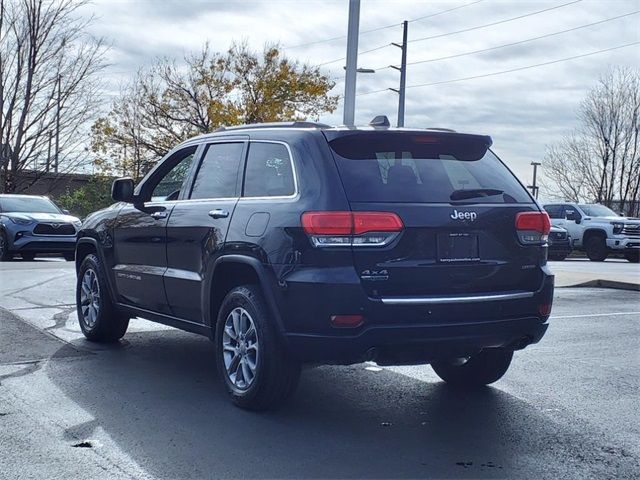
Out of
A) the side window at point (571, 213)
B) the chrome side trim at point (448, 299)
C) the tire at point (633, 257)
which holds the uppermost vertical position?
the side window at point (571, 213)

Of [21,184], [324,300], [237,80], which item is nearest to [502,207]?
[324,300]

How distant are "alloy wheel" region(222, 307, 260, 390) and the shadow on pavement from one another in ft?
0.71

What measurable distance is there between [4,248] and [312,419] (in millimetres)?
14529

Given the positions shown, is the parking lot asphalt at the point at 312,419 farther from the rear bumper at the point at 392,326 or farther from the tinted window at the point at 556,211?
the tinted window at the point at 556,211

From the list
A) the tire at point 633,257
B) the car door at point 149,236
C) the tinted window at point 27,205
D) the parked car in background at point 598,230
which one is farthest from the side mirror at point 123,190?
the tire at point 633,257

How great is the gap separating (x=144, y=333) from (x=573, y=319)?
4970 millimetres

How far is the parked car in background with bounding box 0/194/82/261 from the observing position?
18391 millimetres

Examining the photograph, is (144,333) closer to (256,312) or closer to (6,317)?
(6,317)

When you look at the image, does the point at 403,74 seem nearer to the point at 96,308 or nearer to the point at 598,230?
the point at 598,230

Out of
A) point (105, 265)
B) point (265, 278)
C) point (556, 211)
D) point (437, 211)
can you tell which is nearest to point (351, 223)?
point (437, 211)

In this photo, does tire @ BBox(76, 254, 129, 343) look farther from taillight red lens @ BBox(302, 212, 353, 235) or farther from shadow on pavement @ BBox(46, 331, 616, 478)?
taillight red lens @ BBox(302, 212, 353, 235)

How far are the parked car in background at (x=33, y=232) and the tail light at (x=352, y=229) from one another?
1468cm

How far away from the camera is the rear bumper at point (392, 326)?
16.3 ft

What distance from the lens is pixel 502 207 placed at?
17.9 ft
